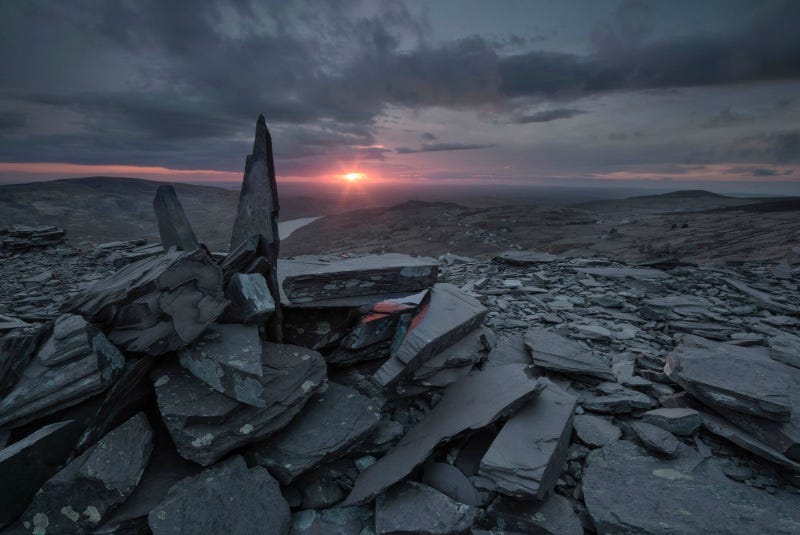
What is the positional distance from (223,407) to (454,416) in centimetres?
197

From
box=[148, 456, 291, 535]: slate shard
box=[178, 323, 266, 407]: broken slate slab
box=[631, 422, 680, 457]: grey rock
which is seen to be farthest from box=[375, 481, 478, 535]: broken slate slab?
box=[631, 422, 680, 457]: grey rock

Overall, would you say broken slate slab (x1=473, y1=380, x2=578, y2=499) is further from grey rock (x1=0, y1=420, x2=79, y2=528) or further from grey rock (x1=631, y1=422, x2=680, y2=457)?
grey rock (x1=0, y1=420, x2=79, y2=528)

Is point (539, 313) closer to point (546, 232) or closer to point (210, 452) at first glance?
point (210, 452)

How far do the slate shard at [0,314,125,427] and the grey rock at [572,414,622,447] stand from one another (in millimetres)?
4008

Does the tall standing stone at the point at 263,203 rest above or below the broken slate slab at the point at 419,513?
above

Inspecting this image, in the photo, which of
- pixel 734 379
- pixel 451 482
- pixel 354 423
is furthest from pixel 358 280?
pixel 734 379

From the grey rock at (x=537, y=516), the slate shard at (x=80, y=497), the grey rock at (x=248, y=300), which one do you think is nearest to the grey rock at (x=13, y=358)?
the slate shard at (x=80, y=497)

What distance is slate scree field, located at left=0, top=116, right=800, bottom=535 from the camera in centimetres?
237

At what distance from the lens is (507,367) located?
378 cm

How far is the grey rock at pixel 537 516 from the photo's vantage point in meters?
2.42

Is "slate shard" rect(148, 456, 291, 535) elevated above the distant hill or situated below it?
above

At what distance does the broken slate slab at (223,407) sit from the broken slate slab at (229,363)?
0.10 m

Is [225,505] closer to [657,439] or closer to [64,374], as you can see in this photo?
[64,374]

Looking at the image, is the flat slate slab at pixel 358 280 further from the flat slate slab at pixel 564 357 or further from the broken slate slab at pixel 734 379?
the broken slate slab at pixel 734 379
